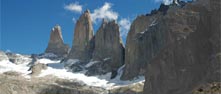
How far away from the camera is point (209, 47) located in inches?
5049

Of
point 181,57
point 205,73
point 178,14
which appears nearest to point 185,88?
point 205,73

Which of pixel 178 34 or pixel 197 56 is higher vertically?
pixel 178 34

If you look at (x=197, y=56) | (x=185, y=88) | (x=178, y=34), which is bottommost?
(x=185, y=88)

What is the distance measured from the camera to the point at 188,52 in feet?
452

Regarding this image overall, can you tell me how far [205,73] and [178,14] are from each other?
27.9 meters

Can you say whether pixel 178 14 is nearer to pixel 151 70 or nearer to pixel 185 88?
pixel 151 70

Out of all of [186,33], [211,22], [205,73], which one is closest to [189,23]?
[186,33]

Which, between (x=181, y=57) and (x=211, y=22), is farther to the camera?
(x=181, y=57)

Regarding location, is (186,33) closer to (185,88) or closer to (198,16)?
(198,16)

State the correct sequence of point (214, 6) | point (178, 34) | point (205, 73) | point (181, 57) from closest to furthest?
point (205, 73) → point (214, 6) → point (181, 57) → point (178, 34)

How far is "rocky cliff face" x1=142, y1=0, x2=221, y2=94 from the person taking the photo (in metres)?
126

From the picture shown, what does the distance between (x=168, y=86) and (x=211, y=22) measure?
869 inches

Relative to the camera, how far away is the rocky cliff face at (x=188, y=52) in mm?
125562

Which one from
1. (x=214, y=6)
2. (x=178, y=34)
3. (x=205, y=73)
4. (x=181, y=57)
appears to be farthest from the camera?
(x=178, y=34)
